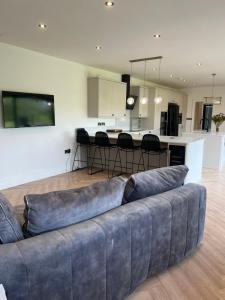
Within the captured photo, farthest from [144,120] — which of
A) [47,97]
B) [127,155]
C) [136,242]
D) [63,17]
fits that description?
[136,242]

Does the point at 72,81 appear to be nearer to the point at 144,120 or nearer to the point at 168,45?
the point at 168,45

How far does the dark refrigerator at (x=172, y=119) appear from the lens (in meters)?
9.05

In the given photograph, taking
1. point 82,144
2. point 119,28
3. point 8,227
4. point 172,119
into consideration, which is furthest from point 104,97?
point 8,227

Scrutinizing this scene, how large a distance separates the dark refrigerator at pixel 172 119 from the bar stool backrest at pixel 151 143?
185 inches

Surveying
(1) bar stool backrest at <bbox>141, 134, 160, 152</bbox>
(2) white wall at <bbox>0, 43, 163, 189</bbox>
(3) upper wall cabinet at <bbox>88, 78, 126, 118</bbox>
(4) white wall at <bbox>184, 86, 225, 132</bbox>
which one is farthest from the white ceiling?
(4) white wall at <bbox>184, 86, 225, 132</bbox>

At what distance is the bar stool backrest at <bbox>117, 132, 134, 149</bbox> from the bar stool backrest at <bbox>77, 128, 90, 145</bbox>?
881mm

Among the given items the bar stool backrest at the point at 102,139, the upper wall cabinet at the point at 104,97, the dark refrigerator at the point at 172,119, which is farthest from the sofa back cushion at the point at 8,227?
the dark refrigerator at the point at 172,119

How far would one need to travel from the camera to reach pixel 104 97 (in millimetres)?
5980

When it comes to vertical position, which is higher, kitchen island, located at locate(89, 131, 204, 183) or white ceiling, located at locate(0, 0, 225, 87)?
white ceiling, located at locate(0, 0, 225, 87)

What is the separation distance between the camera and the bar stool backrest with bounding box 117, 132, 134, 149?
491 centimetres

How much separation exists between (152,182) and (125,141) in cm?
298

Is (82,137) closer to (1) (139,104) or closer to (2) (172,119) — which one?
(1) (139,104)

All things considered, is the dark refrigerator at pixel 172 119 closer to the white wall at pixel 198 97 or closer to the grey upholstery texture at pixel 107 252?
the white wall at pixel 198 97

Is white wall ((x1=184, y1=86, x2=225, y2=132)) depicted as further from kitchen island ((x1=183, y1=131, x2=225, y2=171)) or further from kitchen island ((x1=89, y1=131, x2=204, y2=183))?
kitchen island ((x1=89, y1=131, x2=204, y2=183))
